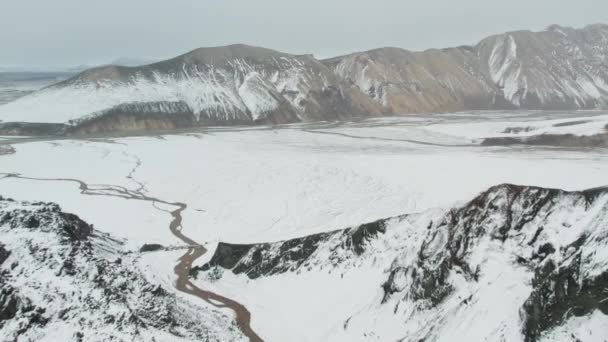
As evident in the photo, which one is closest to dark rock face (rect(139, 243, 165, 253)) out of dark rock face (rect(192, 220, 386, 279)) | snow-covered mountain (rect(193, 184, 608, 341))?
dark rock face (rect(192, 220, 386, 279))

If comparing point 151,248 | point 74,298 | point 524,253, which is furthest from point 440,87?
point 74,298

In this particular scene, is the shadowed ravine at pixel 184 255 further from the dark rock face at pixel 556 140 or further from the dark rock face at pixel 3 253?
the dark rock face at pixel 556 140

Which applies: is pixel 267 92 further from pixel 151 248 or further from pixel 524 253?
pixel 524 253

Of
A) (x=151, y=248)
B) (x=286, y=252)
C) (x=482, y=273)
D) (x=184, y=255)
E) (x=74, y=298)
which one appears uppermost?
(x=482, y=273)

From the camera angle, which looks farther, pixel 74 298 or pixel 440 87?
pixel 440 87

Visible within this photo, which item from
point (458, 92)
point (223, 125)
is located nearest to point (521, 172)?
point (223, 125)

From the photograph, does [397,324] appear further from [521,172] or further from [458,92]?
[458,92]

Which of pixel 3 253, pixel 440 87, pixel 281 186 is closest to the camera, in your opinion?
pixel 3 253

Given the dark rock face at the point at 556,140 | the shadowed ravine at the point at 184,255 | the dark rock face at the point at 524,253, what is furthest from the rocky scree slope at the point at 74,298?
the dark rock face at the point at 556,140
